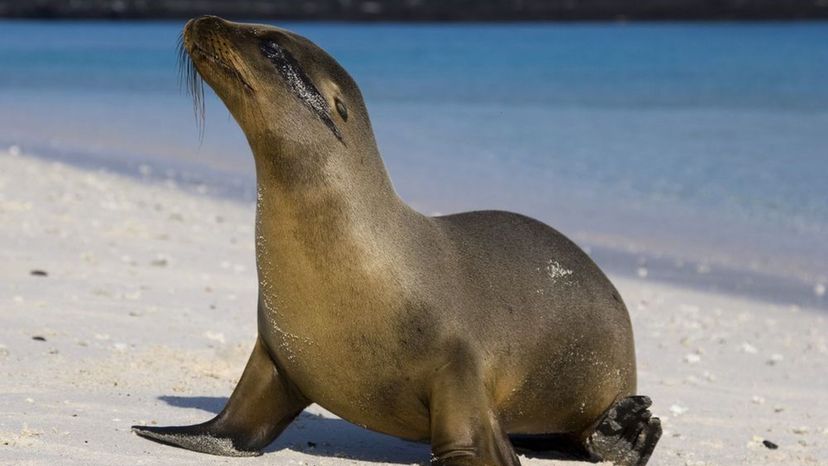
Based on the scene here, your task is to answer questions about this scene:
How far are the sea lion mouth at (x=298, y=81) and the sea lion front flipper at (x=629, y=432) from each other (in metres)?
1.43

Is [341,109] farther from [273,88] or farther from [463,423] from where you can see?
[463,423]

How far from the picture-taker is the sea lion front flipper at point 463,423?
468cm

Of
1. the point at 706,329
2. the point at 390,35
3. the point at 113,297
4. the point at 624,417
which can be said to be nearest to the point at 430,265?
the point at 624,417

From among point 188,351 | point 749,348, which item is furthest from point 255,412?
point 749,348

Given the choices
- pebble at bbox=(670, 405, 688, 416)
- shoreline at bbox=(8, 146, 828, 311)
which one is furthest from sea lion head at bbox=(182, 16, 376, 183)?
shoreline at bbox=(8, 146, 828, 311)

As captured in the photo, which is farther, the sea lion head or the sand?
the sand

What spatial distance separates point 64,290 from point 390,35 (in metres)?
51.6

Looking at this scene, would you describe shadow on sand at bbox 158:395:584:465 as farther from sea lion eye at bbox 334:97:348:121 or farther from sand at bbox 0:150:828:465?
sea lion eye at bbox 334:97:348:121

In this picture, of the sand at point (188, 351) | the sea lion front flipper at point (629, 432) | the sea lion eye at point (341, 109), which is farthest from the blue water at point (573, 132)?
the sea lion eye at point (341, 109)

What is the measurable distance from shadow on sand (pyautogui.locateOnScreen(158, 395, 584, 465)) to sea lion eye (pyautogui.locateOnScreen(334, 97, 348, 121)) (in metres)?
1.19

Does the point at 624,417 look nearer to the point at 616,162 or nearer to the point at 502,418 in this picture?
the point at 502,418

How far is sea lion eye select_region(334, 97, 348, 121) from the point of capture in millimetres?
4883

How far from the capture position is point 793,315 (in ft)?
30.6

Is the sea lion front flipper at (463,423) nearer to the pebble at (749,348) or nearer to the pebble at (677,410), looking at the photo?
the pebble at (677,410)
